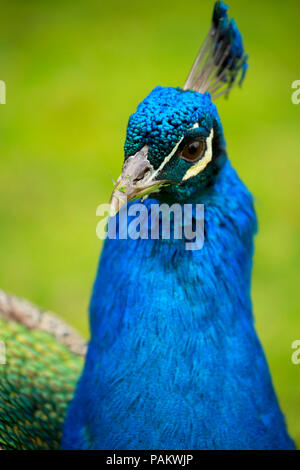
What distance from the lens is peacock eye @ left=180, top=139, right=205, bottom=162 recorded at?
1.22 meters

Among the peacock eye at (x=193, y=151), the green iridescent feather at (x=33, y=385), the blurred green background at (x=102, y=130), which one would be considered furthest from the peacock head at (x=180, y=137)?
the blurred green background at (x=102, y=130)

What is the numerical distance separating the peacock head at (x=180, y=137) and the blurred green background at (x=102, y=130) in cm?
152

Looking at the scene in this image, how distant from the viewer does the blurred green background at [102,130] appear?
130 inches

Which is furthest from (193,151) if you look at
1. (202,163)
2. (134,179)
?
(134,179)

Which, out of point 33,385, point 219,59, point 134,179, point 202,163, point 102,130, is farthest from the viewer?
point 102,130

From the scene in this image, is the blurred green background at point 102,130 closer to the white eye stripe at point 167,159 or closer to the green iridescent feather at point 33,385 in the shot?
the green iridescent feather at point 33,385

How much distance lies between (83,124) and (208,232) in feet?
9.70

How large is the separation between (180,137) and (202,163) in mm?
130

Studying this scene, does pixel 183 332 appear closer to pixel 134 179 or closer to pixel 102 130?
pixel 134 179

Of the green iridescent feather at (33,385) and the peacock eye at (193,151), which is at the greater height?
the peacock eye at (193,151)

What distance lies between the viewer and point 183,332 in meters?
1.36

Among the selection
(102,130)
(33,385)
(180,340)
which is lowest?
(33,385)

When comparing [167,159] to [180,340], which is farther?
[180,340]

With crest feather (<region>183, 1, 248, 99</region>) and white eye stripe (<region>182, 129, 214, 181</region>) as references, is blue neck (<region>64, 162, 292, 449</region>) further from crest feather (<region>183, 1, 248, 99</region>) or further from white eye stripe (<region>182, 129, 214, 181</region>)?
crest feather (<region>183, 1, 248, 99</region>)
